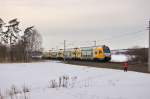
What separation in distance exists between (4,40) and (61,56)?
69.4 feet

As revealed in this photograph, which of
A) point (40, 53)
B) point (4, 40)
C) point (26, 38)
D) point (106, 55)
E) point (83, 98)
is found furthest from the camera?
point (40, 53)

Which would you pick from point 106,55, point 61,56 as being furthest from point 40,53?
point 106,55

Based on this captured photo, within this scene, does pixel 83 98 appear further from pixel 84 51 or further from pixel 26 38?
pixel 26 38

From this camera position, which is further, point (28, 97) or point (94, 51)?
point (94, 51)

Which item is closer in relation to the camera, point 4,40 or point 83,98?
point 83,98

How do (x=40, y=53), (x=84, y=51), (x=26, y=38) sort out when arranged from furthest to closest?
(x=40, y=53)
(x=26, y=38)
(x=84, y=51)

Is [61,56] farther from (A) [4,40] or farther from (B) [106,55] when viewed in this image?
(B) [106,55]

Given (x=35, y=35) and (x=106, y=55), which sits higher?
(x=35, y=35)

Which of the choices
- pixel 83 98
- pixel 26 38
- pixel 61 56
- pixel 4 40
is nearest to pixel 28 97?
pixel 83 98

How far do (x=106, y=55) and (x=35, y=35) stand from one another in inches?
2708

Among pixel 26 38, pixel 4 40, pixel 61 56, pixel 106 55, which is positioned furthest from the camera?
pixel 26 38

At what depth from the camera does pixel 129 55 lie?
218 feet

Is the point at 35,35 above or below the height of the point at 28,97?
above

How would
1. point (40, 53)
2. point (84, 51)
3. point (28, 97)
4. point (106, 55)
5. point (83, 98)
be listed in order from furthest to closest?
point (40, 53), point (84, 51), point (106, 55), point (28, 97), point (83, 98)
